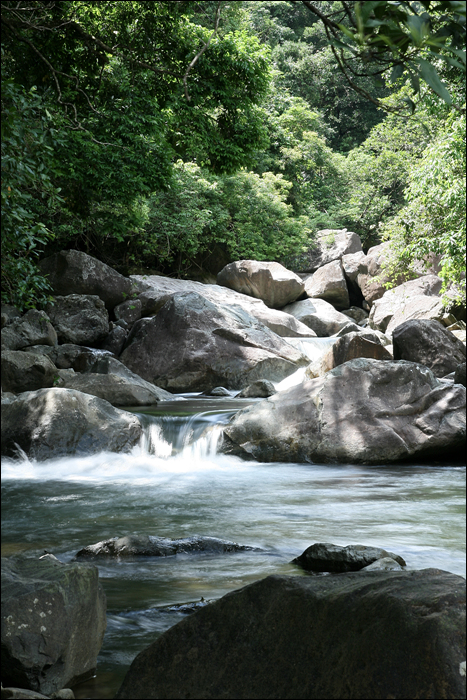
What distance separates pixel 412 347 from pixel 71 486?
8.57m

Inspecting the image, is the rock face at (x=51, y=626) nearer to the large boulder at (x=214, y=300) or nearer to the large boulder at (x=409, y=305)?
the large boulder at (x=214, y=300)

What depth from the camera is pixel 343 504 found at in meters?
6.82

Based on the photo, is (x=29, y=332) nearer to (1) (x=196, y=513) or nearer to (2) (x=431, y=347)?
(1) (x=196, y=513)

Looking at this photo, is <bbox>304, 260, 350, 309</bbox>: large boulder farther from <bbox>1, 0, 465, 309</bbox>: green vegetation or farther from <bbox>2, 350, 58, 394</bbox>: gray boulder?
<bbox>2, 350, 58, 394</bbox>: gray boulder

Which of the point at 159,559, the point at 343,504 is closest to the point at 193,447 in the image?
the point at 343,504

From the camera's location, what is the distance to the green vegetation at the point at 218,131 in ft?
10.6

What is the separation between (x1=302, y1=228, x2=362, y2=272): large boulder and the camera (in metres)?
26.9

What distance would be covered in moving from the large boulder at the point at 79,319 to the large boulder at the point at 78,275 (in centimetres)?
57

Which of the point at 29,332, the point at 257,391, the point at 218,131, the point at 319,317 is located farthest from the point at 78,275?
the point at 319,317

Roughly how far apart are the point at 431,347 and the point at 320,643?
12368mm

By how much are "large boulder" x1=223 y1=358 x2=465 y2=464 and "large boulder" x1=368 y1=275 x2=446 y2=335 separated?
987cm

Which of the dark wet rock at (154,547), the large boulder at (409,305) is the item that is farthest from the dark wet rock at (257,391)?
the dark wet rock at (154,547)

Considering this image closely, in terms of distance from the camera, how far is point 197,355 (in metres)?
14.9

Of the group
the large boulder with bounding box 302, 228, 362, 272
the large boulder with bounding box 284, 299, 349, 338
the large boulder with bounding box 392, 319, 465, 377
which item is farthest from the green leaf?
the large boulder with bounding box 302, 228, 362, 272
